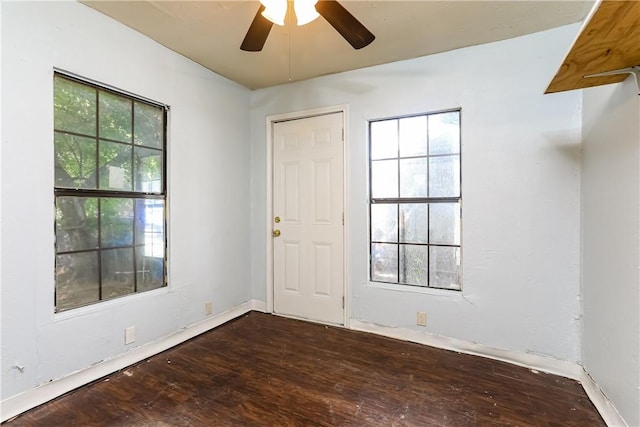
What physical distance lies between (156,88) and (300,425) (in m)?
2.56

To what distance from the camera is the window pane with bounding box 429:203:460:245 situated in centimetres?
248

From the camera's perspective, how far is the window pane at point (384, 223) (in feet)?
8.91

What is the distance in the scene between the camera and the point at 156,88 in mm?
2354

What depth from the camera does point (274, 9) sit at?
4.64ft

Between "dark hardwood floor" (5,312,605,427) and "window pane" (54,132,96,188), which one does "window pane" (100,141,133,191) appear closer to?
"window pane" (54,132,96,188)

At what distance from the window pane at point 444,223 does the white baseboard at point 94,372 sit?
2174 mm

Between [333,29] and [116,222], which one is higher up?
[333,29]

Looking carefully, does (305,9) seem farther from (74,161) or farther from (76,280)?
(76,280)

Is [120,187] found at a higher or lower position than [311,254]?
higher

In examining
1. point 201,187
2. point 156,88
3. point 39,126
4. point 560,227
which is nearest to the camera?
point 39,126

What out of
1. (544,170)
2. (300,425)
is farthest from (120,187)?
(544,170)

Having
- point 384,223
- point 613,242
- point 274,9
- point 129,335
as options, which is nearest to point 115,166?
point 129,335

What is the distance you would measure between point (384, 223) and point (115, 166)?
222 centimetres

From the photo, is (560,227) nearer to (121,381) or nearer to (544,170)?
(544,170)
